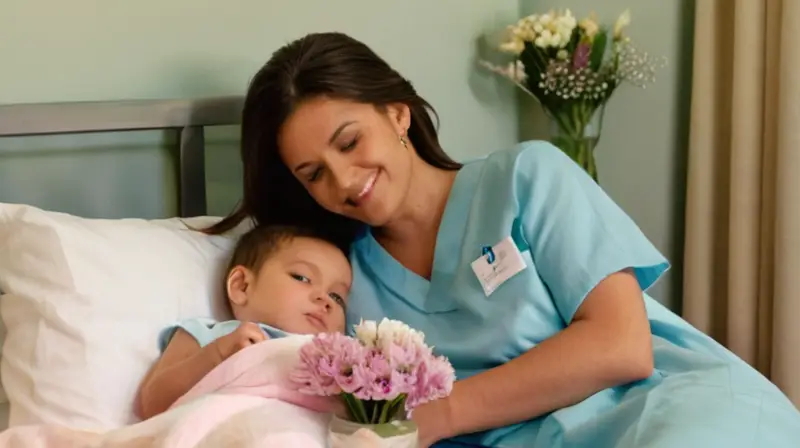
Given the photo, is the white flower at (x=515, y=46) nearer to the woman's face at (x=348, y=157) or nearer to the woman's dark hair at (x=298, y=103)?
the woman's dark hair at (x=298, y=103)

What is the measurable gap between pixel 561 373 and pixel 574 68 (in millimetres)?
1181

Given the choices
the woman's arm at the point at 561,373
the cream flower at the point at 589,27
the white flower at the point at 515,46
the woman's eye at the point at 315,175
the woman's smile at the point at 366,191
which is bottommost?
the woman's arm at the point at 561,373

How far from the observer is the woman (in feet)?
4.18

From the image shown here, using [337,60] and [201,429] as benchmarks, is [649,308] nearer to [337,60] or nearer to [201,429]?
[337,60]

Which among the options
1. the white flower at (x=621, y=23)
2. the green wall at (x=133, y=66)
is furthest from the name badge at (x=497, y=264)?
the white flower at (x=621, y=23)

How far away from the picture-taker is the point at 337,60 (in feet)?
4.83

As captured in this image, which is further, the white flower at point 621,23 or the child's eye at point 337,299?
the white flower at point 621,23

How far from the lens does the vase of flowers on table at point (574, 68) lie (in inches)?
89.4

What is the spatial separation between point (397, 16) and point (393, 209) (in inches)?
34.5

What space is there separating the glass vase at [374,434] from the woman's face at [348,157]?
1.65 ft

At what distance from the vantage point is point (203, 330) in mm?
1369

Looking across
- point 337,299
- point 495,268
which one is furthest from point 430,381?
point 337,299

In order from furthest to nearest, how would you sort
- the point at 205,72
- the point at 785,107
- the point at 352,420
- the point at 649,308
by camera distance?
1. the point at 785,107
2. the point at 205,72
3. the point at 649,308
4. the point at 352,420

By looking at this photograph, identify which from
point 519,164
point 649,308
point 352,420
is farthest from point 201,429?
point 649,308
